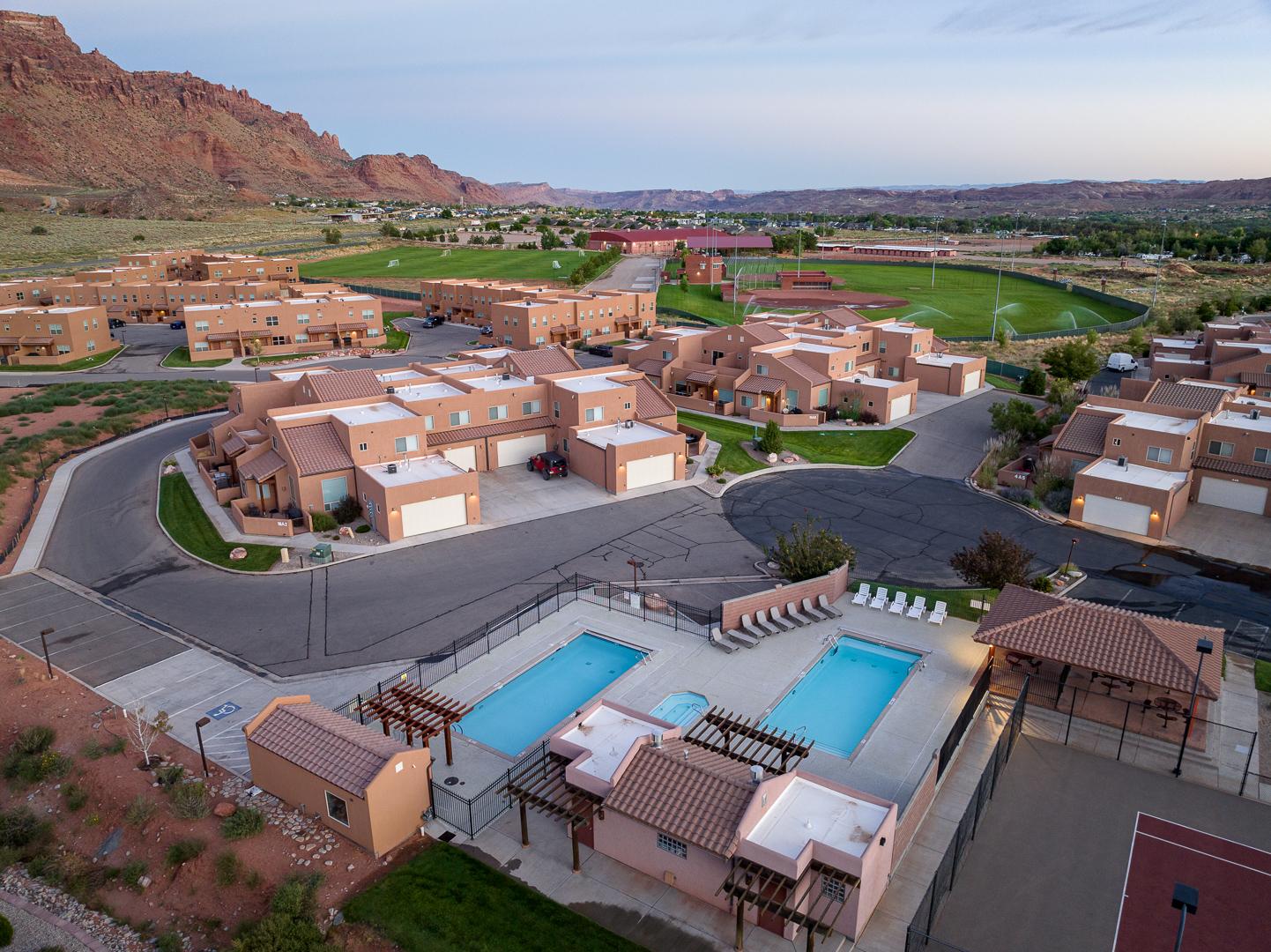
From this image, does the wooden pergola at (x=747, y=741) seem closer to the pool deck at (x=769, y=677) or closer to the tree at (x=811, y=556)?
the pool deck at (x=769, y=677)

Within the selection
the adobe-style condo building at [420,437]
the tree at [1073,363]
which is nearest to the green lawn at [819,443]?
the adobe-style condo building at [420,437]

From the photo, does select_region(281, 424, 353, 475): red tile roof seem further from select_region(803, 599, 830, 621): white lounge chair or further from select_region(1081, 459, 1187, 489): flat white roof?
select_region(1081, 459, 1187, 489): flat white roof

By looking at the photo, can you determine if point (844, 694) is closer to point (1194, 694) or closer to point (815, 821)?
point (815, 821)

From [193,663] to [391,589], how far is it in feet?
24.9

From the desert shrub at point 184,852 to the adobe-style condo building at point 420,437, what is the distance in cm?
1932

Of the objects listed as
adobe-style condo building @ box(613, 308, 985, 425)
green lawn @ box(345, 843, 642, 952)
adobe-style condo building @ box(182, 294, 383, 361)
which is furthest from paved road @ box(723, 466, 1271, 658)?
adobe-style condo building @ box(182, 294, 383, 361)

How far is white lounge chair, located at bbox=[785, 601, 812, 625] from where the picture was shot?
1178 inches

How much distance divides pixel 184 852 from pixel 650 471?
30.0 meters

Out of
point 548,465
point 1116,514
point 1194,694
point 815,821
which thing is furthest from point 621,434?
point 815,821

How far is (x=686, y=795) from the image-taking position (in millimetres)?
17719

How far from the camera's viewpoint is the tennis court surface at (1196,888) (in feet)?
54.5

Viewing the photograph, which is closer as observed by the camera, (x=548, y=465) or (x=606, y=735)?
(x=606, y=735)

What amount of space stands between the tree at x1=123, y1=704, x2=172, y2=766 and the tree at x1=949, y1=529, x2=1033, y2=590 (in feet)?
88.4

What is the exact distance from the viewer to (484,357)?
190 feet
